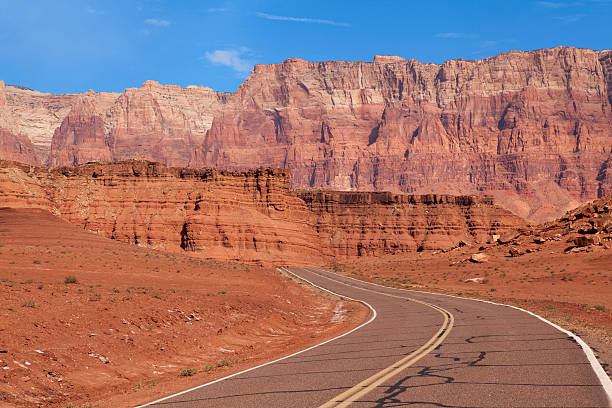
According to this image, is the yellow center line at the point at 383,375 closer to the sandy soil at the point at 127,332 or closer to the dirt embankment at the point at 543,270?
the sandy soil at the point at 127,332

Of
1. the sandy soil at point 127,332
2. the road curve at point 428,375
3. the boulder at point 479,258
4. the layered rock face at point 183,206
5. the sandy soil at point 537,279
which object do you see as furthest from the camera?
the layered rock face at point 183,206

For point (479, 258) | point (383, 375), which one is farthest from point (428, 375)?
point (479, 258)

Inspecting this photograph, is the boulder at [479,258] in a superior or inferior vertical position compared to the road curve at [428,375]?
inferior

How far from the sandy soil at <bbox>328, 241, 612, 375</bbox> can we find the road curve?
17.4 ft

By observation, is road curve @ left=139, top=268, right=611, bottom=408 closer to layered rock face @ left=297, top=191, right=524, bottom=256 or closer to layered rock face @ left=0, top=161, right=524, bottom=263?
layered rock face @ left=0, top=161, right=524, bottom=263

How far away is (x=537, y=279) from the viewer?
47.2 m

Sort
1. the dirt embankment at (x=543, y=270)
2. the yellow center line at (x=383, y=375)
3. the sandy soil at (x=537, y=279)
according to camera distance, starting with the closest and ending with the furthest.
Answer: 1. the yellow center line at (x=383, y=375)
2. the sandy soil at (x=537, y=279)
3. the dirt embankment at (x=543, y=270)

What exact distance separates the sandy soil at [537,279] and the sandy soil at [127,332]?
9.06 metres

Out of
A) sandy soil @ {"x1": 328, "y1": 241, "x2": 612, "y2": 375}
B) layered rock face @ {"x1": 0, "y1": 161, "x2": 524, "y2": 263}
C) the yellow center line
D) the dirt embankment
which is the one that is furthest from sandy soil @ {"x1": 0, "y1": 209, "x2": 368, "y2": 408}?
layered rock face @ {"x1": 0, "y1": 161, "x2": 524, "y2": 263}

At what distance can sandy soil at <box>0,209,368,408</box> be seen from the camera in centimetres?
1277

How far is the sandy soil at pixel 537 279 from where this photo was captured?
28.1m

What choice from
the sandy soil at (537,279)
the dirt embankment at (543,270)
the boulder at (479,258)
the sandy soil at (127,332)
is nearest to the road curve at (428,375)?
the sandy soil at (127,332)

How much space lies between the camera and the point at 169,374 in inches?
596

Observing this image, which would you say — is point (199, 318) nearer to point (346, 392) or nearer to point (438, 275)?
point (346, 392)
